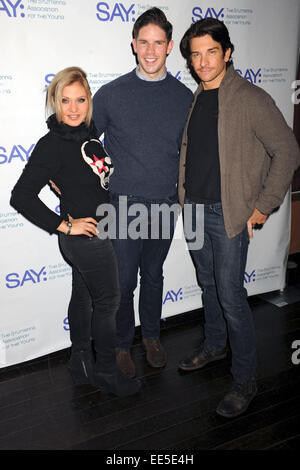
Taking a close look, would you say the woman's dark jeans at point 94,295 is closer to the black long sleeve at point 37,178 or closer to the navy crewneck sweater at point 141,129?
the black long sleeve at point 37,178

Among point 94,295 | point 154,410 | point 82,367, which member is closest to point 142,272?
point 94,295

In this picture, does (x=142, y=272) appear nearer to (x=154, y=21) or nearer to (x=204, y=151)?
(x=204, y=151)

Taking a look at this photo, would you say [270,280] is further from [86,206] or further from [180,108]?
[86,206]

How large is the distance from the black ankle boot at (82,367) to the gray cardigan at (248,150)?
1.15m

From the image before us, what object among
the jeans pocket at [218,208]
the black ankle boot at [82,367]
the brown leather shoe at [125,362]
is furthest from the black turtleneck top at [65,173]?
the brown leather shoe at [125,362]

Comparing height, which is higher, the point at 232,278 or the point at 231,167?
the point at 231,167

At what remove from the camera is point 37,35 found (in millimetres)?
2396

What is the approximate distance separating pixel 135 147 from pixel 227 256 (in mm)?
774

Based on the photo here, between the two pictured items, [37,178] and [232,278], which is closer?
[37,178]

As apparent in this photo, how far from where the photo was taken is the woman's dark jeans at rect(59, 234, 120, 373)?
2148mm

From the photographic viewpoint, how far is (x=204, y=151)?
219 cm

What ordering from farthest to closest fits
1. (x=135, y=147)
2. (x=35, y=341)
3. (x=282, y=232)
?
1. (x=282, y=232)
2. (x=35, y=341)
3. (x=135, y=147)

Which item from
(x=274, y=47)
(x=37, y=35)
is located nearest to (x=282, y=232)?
(x=274, y=47)

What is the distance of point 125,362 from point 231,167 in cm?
139
